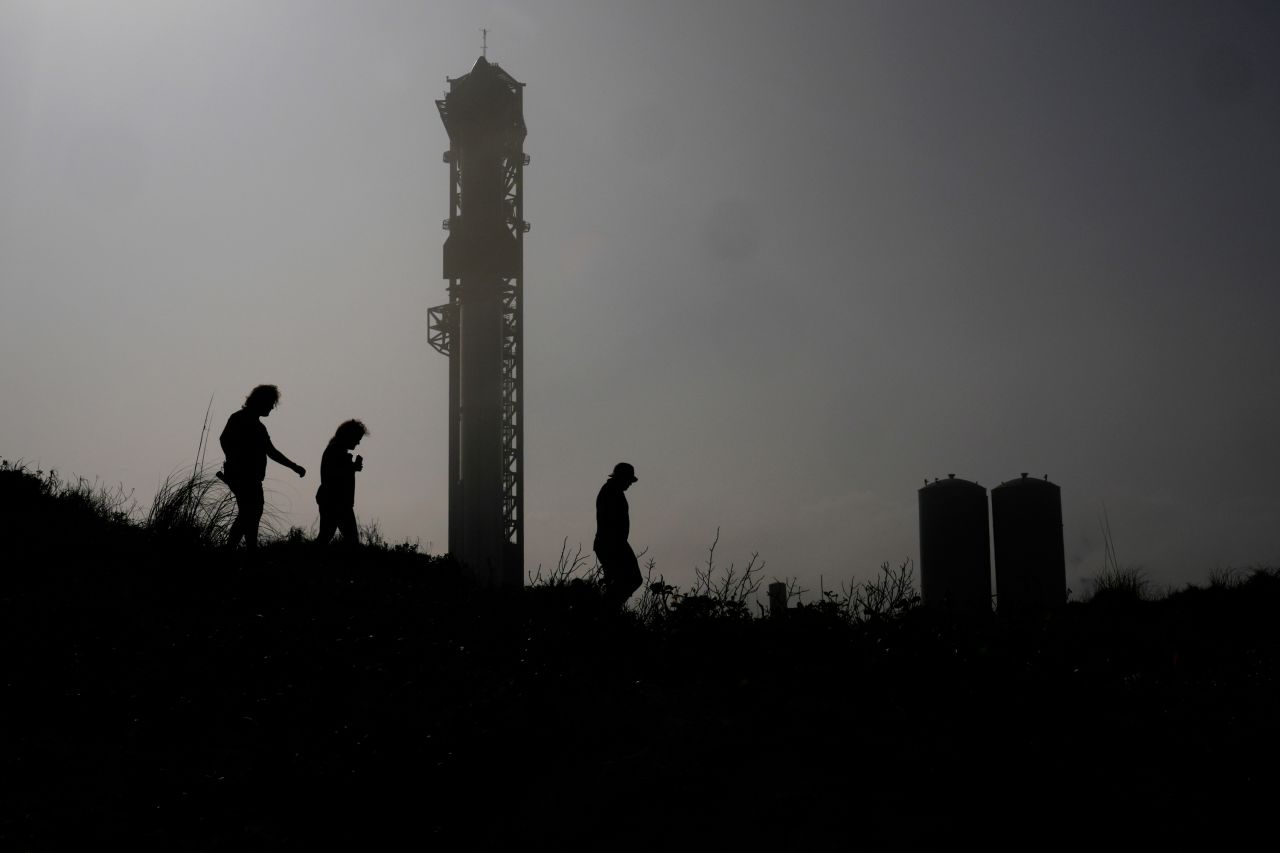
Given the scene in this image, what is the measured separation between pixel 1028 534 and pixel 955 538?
1434mm

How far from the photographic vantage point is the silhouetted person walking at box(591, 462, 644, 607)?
9570 mm

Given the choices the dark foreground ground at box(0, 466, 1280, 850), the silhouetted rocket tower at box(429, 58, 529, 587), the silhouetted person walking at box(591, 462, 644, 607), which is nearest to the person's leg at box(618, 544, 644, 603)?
the silhouetted person walking at box(591, 462, 644, 607)

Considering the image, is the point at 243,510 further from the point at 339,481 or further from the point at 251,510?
the point at 339,481

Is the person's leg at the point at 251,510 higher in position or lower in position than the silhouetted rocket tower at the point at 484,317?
lower

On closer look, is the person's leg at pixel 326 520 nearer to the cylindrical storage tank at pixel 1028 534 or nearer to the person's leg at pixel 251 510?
the person's leg at pixel 251 510

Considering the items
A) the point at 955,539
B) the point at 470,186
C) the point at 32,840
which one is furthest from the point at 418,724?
the point at 470,186

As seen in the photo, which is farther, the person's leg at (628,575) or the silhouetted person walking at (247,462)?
the silhouetted person walking at (247,462)

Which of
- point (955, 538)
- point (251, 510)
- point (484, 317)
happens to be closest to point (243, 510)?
point (251, 510)

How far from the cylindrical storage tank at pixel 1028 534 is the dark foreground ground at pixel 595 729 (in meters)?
12.4

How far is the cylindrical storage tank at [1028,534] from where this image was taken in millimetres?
20750

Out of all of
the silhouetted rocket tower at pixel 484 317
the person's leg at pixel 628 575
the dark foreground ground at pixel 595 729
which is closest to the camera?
the dark foreground ground at pixel 595 729

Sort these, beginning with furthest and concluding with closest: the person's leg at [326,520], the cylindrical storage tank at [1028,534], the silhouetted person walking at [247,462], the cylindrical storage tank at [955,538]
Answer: the cylindrical storage tank at [955,538], the cylindrical storage tank at [1028,534], the person's leg at [326,520], the silhouetted person walking at [247,462]

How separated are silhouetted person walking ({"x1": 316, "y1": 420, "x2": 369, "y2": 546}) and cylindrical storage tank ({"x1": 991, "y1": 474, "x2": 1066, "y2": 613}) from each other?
541 inches

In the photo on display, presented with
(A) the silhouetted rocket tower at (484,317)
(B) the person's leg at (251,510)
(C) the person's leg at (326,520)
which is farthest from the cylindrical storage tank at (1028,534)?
(A) the silhouetted rocket tower at (484,317)
